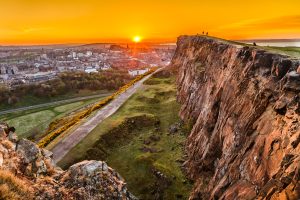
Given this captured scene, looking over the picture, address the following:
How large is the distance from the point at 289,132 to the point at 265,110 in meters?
4.78

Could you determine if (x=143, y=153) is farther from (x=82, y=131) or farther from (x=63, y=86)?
(x=63, y=86)

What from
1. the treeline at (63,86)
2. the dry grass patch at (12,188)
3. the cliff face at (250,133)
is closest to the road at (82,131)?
the cliff face at (250,133)

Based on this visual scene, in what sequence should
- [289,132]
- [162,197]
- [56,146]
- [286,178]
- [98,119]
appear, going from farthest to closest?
[98,119]
[56,146]
[162,197]
[289,132]
[286,178]

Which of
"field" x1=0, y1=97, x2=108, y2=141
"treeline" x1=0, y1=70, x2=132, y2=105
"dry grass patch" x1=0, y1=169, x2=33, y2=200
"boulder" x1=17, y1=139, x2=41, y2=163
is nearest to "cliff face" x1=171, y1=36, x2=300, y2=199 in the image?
"dry grass patch" x1=0, y1=169, x2=33, y2=200

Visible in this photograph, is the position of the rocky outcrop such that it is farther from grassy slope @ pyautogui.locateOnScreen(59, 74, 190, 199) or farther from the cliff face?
grassy slope @ pyautogui.locateOnScreen(59, 74, 190, 199)

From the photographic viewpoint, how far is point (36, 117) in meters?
102

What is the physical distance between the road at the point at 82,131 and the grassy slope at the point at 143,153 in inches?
38.8

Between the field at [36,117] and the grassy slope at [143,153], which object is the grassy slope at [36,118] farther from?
the grassy slope at [143,153]

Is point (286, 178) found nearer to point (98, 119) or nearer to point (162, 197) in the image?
point (162, 197)

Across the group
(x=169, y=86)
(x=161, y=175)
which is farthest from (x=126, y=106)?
(x=161, y=175)

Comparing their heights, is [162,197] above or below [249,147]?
below

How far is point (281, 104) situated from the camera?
58.5ft

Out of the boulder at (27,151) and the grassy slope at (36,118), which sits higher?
the boulder at (27,151)

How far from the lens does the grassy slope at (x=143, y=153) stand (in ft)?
111
